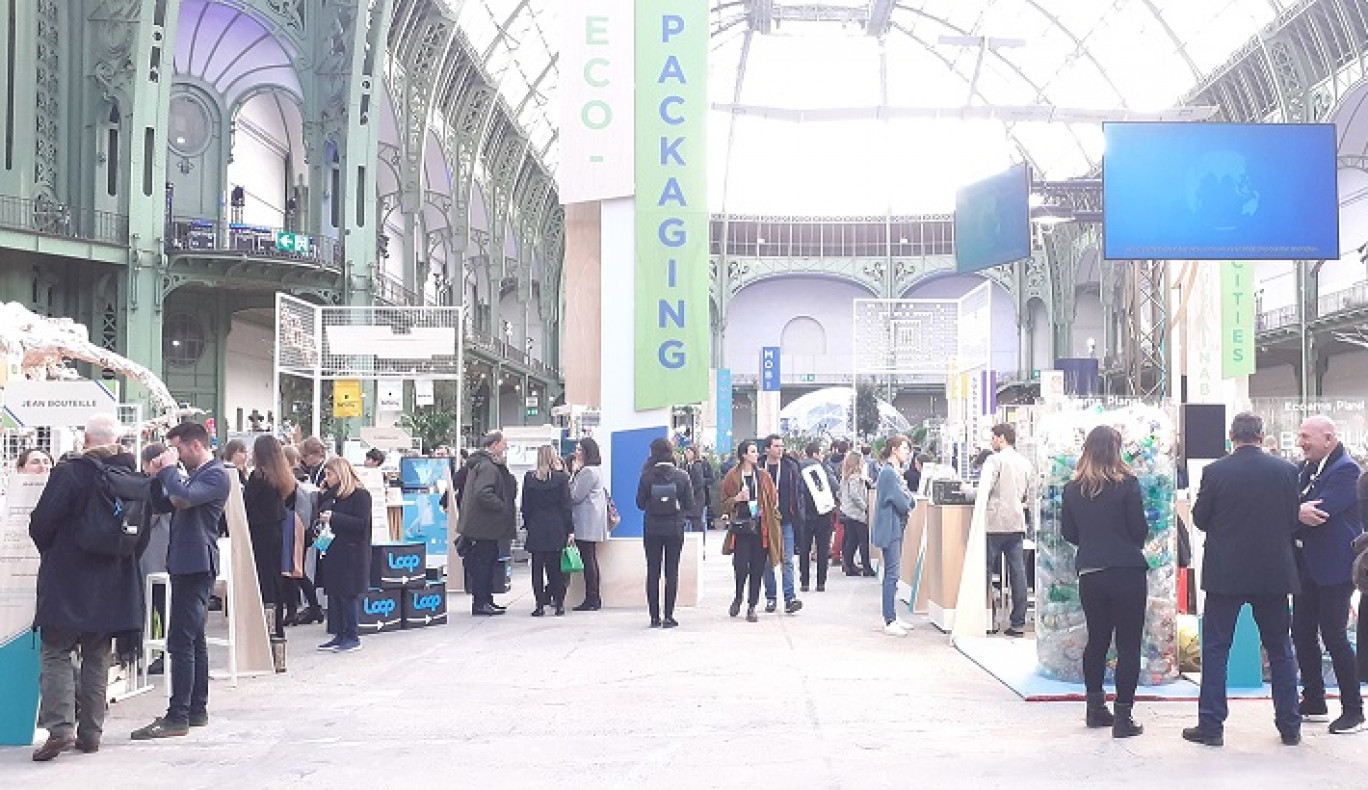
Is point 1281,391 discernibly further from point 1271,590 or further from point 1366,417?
point 1271,590

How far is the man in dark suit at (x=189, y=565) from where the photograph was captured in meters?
6.86

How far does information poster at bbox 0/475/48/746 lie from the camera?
671 cm

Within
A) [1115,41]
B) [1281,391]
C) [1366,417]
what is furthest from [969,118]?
[1281,391]

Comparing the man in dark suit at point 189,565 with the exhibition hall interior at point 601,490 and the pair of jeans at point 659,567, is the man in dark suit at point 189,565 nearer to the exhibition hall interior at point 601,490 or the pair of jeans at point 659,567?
the exhibition hall interior at point 601,490

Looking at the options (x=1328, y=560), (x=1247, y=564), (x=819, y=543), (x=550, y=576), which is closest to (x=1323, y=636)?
(x=1328, y=560)

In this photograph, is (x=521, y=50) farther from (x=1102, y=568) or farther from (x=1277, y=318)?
(x=1102, y=568)

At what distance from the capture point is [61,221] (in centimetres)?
2100

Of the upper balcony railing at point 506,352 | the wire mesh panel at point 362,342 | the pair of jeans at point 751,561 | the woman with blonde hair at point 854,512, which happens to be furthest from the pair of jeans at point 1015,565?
the upper balcony railing at point 506,352

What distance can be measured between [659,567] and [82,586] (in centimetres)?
567

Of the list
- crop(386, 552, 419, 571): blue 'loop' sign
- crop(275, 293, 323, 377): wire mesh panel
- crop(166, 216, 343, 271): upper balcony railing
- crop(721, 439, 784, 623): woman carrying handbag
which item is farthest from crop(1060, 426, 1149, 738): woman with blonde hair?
crop(166, 216, 343, 271): upper balcony railing

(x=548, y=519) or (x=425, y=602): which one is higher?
(x=548, y=519)

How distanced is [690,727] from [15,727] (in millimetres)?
3426

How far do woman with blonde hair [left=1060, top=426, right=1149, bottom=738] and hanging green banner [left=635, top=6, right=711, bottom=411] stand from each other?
624 cm

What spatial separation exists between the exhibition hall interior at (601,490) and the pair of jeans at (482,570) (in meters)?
0.07
